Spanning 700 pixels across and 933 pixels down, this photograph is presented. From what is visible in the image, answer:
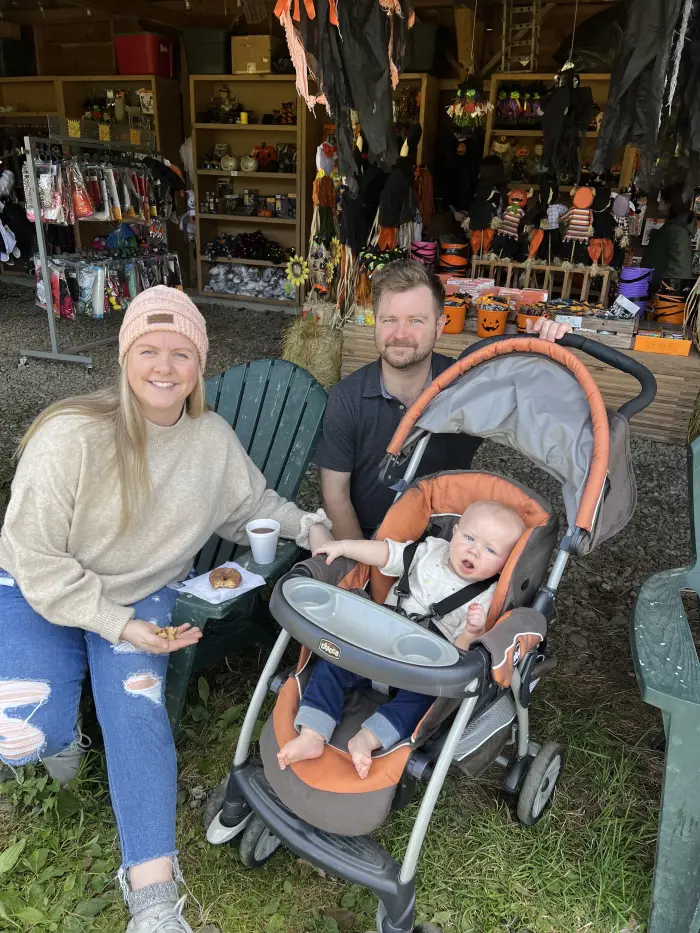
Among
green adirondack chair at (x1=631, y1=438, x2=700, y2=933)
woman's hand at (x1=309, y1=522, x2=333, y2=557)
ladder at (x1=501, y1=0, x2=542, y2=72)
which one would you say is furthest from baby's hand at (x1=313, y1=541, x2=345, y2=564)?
ladder at (x1=501, y1=0, x2=542, y2=72)

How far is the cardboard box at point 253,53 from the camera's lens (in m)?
7.16

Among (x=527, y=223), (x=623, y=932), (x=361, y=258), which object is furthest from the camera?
(x=527, y=223)

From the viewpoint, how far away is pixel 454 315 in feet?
16.3

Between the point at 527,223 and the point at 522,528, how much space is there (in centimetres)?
451

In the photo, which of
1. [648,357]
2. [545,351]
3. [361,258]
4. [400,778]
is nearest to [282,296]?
[361,258]

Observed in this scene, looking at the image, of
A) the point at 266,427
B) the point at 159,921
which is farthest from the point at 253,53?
the point at 159,921

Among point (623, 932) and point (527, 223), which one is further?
point (527, 223)

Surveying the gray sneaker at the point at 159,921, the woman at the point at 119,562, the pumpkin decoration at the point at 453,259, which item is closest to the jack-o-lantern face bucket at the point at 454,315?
the pumpkin decoration at the point at 453,259

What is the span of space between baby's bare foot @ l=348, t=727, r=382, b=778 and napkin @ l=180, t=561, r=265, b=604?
1.56ft

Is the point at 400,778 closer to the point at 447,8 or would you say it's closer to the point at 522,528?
the point at 522,528

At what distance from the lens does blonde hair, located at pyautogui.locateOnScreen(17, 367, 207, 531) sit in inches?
69.7

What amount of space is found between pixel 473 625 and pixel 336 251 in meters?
4.09

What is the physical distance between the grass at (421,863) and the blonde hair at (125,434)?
0.74m

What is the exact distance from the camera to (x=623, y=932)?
1.67 m
